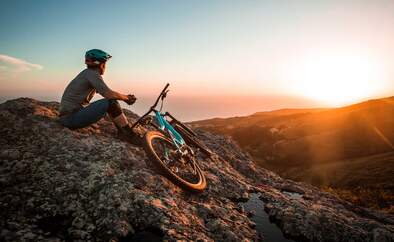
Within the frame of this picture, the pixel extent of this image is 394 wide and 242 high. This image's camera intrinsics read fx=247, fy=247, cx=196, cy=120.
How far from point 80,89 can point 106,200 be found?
4180 millimetres

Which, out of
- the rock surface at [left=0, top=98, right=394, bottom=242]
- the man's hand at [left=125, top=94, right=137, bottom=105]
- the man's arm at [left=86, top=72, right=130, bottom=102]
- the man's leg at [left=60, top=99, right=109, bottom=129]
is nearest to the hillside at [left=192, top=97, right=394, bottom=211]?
the rock surface at [left=0, top=98, right=394, bottom=242]

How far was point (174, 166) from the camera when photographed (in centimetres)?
891

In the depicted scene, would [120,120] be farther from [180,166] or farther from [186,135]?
[186,135]

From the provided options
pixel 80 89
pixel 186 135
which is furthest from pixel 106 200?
pixel 186 135

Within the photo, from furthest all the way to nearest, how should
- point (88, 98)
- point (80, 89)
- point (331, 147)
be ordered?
point (331, 147) → point (88, 98) → point (80, 89)

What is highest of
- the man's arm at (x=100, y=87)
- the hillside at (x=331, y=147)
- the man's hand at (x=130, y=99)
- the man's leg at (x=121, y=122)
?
the man's arm at (x=100, y=87)

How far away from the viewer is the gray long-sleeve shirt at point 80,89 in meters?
7.98

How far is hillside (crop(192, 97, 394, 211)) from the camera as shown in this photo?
103 feet

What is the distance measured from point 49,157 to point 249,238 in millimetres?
5894

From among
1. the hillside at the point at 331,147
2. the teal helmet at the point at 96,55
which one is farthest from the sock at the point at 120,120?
the hillside at the point at 331,147

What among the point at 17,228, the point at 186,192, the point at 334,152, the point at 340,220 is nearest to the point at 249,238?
the point at 186,192

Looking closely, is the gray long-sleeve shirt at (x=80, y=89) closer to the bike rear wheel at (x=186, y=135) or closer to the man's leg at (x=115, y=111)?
the man's leg at (x=115, y=111)

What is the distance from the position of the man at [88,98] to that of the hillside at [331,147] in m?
27.7

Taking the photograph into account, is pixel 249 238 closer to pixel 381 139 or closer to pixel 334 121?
pixel 381 139
